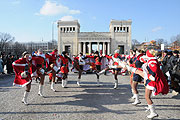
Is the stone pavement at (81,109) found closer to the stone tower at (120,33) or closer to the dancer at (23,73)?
the dancer at (23,73)

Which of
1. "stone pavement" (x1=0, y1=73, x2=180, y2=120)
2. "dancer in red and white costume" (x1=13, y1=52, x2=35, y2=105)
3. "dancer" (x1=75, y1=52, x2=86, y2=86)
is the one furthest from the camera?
"dancer" (x1=75, y1=52, x2=86, y2=86)

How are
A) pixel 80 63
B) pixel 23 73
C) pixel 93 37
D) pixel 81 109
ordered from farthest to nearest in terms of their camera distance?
1. pixel 93 37
2. pixel 80 63
3. pixel 23 73
4. pixel 81 109

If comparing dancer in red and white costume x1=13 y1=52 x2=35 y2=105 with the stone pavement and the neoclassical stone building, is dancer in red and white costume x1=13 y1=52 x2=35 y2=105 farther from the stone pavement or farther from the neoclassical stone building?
the neoclassical stone building

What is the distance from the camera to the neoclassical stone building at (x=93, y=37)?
84.1m

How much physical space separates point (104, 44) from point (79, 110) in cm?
7929

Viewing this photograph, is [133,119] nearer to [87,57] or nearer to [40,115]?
[40,115]

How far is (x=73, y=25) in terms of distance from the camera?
86.8 meters

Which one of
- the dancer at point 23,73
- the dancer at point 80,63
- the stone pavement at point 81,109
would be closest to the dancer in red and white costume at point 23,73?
the dancer at point 23,73

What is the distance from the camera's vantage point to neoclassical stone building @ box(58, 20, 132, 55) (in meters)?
84.1

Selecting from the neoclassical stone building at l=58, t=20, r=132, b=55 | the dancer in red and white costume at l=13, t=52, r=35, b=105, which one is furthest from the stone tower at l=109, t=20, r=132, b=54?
the dancer in red and white costume at l=13, t=52, r=35, b=105

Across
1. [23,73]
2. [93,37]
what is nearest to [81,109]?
[23,73]

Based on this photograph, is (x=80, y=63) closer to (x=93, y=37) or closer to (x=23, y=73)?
(x=23, y=73)

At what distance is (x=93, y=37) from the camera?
8406cm

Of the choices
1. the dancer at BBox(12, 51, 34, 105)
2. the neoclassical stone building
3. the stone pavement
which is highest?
the neoclassical stone building
